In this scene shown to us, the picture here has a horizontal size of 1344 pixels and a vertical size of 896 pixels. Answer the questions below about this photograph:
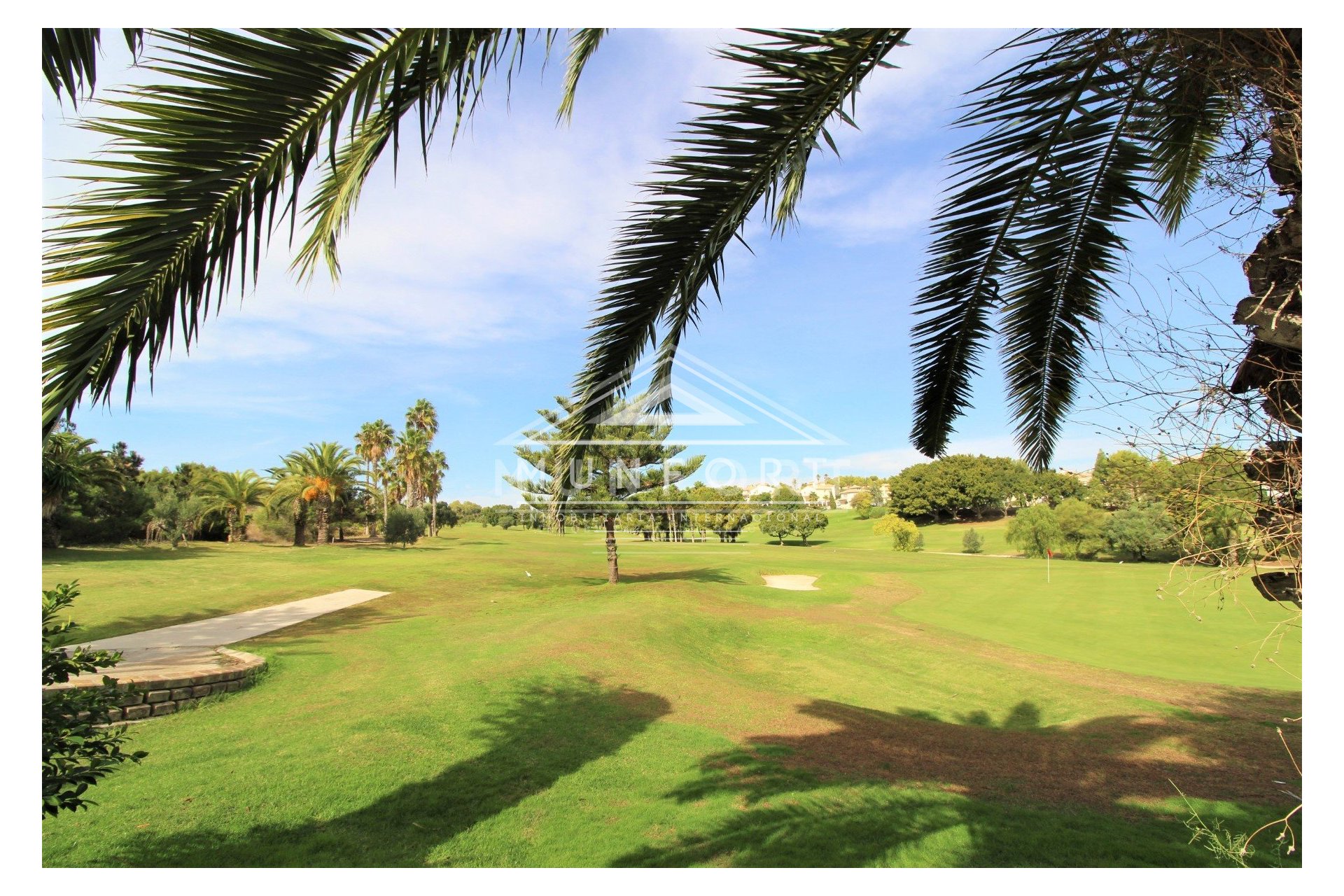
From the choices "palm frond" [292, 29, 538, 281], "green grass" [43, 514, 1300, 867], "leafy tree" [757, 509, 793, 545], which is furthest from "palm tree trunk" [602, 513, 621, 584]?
"leafy tree" [757, 509, 793, 545]

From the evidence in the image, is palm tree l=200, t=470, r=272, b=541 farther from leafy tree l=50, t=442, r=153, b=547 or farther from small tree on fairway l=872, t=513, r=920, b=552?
small tree on fairway l=872, t=513, r=920, b=552

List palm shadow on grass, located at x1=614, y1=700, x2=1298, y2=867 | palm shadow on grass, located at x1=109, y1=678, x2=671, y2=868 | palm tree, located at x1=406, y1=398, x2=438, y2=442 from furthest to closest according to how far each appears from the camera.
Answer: palm tree, located at x1=406, y1=398, x2=438, y2=442, palm shadow on grass, located at x1=614, y1=700, x2=1298, y2=867, palm shadow on grass, located at x1=109, y1=678, x2=671, y2=868

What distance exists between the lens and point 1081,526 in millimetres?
22688

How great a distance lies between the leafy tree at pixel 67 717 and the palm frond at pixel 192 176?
49.2 inches

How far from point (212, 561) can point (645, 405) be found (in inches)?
588

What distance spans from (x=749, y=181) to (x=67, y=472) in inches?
490

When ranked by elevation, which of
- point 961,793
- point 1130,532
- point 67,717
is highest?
point 67,717

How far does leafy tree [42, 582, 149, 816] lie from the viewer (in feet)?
7.15

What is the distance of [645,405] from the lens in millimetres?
3250

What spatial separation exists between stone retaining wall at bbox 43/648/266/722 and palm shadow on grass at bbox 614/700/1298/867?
4.27 metres

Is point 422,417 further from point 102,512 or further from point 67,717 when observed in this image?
point 67,717

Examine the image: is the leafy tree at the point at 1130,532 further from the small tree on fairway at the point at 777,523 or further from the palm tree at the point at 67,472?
the palm tree at the point at 67,472

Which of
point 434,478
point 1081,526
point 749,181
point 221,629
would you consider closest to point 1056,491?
point 1081,526
